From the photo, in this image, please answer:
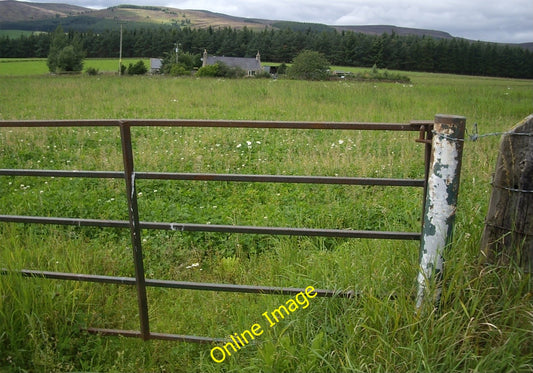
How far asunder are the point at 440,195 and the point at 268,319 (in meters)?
1.29

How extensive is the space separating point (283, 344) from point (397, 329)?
0.65 m

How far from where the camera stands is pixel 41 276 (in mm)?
3250

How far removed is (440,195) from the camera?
8.46 feet

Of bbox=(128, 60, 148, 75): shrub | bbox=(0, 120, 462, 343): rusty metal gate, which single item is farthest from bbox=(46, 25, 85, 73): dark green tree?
bbox=(0, 120, 462, 343): rusty metal gate

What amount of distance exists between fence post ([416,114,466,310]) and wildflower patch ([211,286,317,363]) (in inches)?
27.6

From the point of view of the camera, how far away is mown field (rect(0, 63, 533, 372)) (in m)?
2.47

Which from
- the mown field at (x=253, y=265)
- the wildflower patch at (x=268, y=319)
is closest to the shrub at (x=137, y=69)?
the mown field at (x=253, y=265)

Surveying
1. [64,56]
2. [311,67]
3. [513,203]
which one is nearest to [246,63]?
[311,67]

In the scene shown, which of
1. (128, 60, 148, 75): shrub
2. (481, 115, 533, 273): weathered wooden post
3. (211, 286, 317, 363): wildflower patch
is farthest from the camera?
(128, 60, 148, 75): shrub

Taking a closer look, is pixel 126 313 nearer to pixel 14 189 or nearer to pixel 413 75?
pixel 14 189

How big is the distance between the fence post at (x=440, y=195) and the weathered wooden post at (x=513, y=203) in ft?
0.75

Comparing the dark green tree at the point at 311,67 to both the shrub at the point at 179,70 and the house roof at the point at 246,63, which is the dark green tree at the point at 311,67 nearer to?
the house roof at the point at 246,63

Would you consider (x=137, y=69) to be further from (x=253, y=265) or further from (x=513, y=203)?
(x=513, y=203)

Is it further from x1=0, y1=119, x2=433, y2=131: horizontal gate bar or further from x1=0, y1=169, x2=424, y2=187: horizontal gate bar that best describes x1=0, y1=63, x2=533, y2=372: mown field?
x1=0, y1=119, x2=433, y2=131: horizontal gate bar
